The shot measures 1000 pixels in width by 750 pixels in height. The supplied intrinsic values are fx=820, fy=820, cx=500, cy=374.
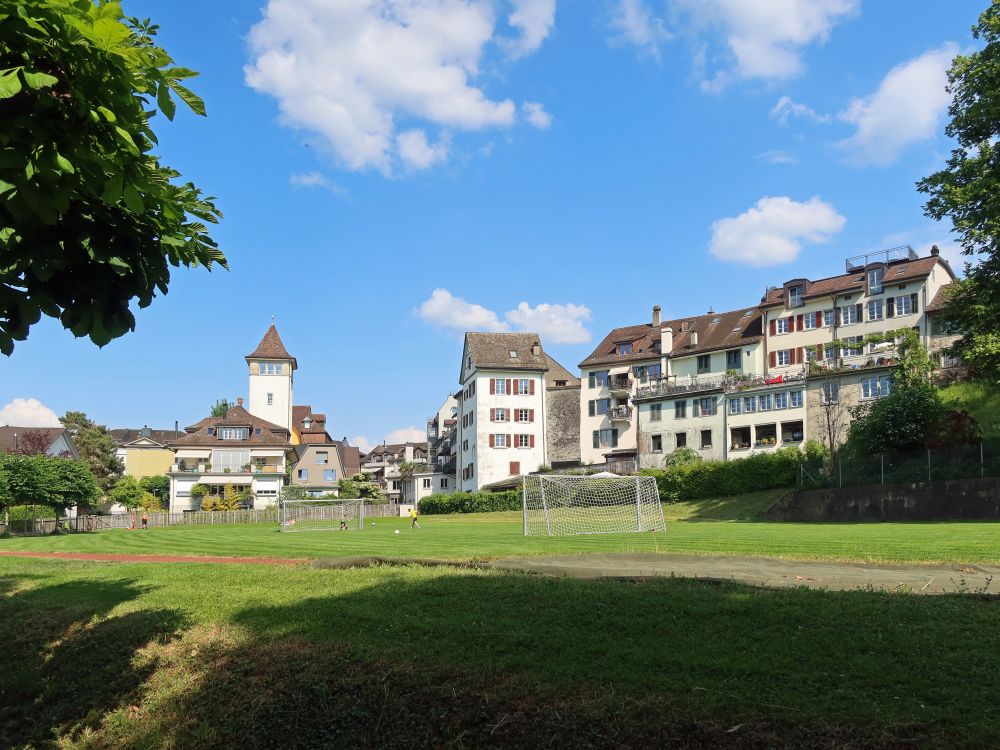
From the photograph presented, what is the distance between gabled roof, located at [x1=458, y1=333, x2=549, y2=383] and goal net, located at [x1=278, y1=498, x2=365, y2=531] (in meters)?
31.4

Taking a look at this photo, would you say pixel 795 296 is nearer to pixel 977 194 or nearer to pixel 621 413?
pixel 621 413

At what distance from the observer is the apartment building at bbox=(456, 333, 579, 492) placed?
288ft

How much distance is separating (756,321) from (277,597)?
69.4m

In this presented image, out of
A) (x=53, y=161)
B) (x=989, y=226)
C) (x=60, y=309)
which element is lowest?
(x=60, y=309)

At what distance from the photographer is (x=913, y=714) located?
6098 mm

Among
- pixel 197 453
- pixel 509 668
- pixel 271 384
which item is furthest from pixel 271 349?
pixel 509 668

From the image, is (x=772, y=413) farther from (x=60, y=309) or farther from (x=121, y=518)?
(x=60, y=309)

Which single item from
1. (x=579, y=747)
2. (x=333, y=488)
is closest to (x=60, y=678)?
(x=579, y=747)

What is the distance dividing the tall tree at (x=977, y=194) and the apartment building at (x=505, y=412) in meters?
56.7

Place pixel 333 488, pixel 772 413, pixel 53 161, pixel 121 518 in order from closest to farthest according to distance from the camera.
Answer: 1. pixel 53 161
2. pixel 772 413
3. pixel 121 518
4. pixel 333 488

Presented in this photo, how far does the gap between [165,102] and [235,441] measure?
3738 inches

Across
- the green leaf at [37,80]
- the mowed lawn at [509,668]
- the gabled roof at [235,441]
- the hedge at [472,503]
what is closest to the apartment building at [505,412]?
the hedge at [472,503]

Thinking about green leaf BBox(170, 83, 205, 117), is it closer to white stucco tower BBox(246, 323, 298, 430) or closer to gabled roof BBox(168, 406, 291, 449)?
gabled roof BBox(168, 406, 291, 449)

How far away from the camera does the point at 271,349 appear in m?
115
